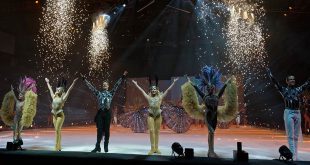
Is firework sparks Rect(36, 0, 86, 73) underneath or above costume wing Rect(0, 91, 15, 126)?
above

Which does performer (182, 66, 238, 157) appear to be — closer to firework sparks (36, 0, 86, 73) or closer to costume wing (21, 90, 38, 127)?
costume wing (21, 90, 38, 127)

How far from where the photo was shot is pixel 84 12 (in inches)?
619

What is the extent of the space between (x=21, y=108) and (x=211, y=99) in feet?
15.9

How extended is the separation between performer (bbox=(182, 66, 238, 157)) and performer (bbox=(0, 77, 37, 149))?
4094mm

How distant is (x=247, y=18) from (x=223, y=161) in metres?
11.1

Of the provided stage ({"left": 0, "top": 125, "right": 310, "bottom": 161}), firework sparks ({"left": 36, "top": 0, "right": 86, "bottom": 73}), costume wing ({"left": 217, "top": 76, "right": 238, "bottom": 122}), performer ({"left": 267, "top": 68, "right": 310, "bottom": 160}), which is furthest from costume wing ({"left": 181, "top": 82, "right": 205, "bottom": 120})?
firework sparks ({"left": 36, "top": 0, "right": 86, "bottom": 73})

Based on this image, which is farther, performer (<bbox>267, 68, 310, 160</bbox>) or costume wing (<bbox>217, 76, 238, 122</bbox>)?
costume wing (<bbox>217, 76, 238, 122</bbox>)

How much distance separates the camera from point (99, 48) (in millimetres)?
19359

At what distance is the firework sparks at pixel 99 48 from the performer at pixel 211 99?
1026cm

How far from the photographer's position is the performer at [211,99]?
6.78 metres

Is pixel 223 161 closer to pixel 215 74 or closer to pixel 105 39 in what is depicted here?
pixel 215 74

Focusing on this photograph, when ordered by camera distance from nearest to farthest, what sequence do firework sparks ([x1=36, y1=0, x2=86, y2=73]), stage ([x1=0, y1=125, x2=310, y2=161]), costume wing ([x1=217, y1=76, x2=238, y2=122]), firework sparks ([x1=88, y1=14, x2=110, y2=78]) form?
1. costume wing ([x1=217, y1=76, x2=238, y2=122])
2. stage ([x1=0, y1=125, x2=310, y2=161])
3. firework sparks ([x1=36, y1=0, x2=86, y2=73])
4. firework sparks ([x1=88, y1=14, x2=110, y2=78])

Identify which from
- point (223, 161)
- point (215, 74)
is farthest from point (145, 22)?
point (223, 161)

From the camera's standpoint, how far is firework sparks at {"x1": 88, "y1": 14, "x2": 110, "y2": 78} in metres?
17.0
